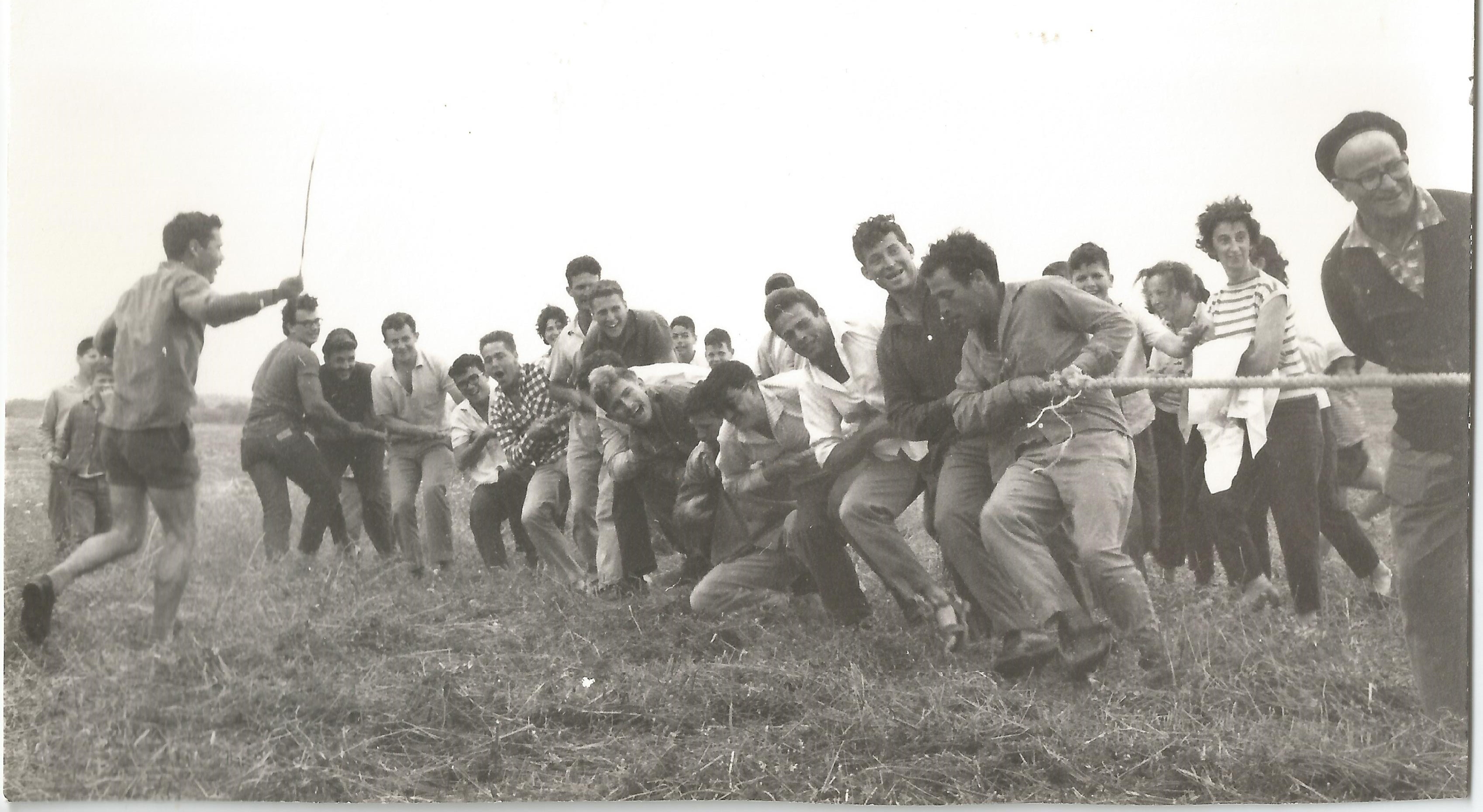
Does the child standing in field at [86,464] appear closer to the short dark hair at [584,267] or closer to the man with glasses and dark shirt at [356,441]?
the man with glasses and dark shirt at [356,441]

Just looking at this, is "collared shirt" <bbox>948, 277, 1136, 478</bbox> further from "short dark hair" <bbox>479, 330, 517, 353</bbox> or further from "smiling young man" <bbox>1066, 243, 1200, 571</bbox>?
"short dark hair" <bbox>479, 330, 517, 353</bbox>

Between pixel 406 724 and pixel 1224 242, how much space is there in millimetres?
3512

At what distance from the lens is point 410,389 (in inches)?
190

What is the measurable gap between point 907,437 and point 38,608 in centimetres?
337

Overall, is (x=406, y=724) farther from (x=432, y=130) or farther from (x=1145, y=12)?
(x=1145, y=12)

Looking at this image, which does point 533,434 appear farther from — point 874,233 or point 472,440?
point 874,233

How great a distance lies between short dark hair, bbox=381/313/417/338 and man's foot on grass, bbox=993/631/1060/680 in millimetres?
2592

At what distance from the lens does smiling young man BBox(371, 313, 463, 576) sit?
15.8ft

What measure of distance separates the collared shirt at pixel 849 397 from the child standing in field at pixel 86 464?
2.75m

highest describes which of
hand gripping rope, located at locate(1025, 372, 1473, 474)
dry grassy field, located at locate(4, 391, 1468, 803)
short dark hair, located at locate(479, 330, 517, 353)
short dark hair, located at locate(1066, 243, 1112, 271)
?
short dark hair, located at locate(1066, 243, 1112, 271)

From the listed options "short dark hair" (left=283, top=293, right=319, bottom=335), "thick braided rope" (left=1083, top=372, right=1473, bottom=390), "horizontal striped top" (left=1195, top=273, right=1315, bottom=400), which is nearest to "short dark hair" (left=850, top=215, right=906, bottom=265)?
"thick braided rope" (left=1083, top=372, right=1473, bottom=390)

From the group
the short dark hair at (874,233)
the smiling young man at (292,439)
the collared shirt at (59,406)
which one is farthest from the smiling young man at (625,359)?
the collared shirt at (59,406)

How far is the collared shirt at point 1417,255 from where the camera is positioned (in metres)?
4.36

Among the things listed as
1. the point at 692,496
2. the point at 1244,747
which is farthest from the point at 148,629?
the point at 1244,747
